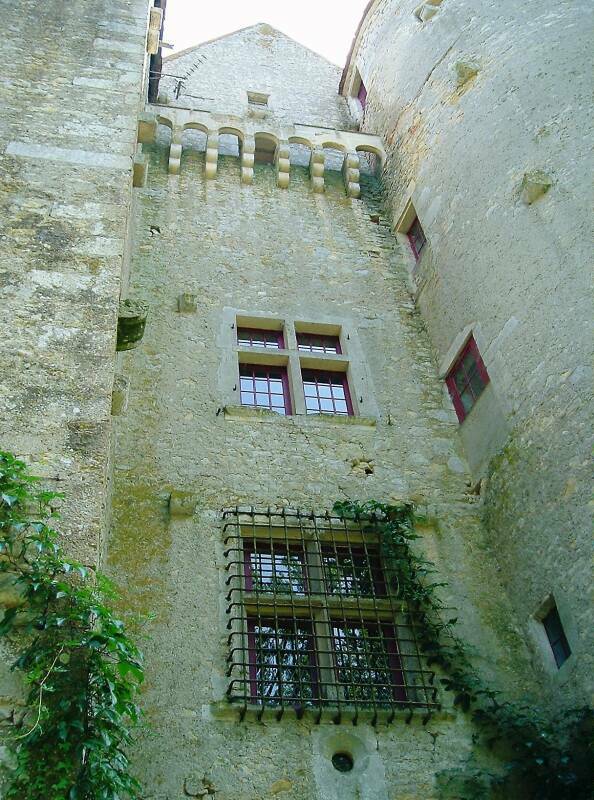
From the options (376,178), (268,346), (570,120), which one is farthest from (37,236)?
(376,178)

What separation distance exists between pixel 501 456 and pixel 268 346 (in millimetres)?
2409

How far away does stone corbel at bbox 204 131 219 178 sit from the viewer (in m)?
9.47

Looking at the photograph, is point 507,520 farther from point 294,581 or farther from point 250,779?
point 250,779

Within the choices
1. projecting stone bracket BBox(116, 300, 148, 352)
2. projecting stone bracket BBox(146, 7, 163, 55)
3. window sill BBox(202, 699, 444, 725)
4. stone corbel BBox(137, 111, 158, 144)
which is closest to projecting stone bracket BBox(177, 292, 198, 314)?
projecting stone bracket BBox(116, 300, 148, 352)

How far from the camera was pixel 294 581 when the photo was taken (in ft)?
18.7

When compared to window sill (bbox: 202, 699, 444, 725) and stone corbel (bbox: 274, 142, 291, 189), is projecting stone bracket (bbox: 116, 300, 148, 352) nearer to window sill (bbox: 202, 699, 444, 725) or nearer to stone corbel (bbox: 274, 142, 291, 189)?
window sill (bbox: 202, 699, 444, 725)

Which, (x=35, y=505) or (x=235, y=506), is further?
(x=235, y=506)

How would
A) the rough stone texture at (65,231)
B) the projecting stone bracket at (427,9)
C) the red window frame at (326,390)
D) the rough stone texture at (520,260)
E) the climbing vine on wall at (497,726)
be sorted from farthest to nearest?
1. the projecting stone bracket at (427,9)
2. the red window frame at (326,390)
3. the rough stone texture at (520,260)
4. the climbing vine on wall at (497,726)
5. the rough stone texture at (65,231)

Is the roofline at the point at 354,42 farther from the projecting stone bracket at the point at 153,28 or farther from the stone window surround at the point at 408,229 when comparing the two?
the stone window surround at the point at 408,229

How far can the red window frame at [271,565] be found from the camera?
18.2 ft

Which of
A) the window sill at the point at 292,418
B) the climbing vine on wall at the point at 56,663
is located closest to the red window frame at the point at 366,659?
the window sill at the point at 292,418

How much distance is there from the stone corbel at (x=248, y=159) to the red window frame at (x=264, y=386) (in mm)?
3047

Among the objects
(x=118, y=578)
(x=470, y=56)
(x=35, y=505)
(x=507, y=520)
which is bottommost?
(x=35, y=505)

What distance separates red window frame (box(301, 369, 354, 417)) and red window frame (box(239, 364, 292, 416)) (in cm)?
18
